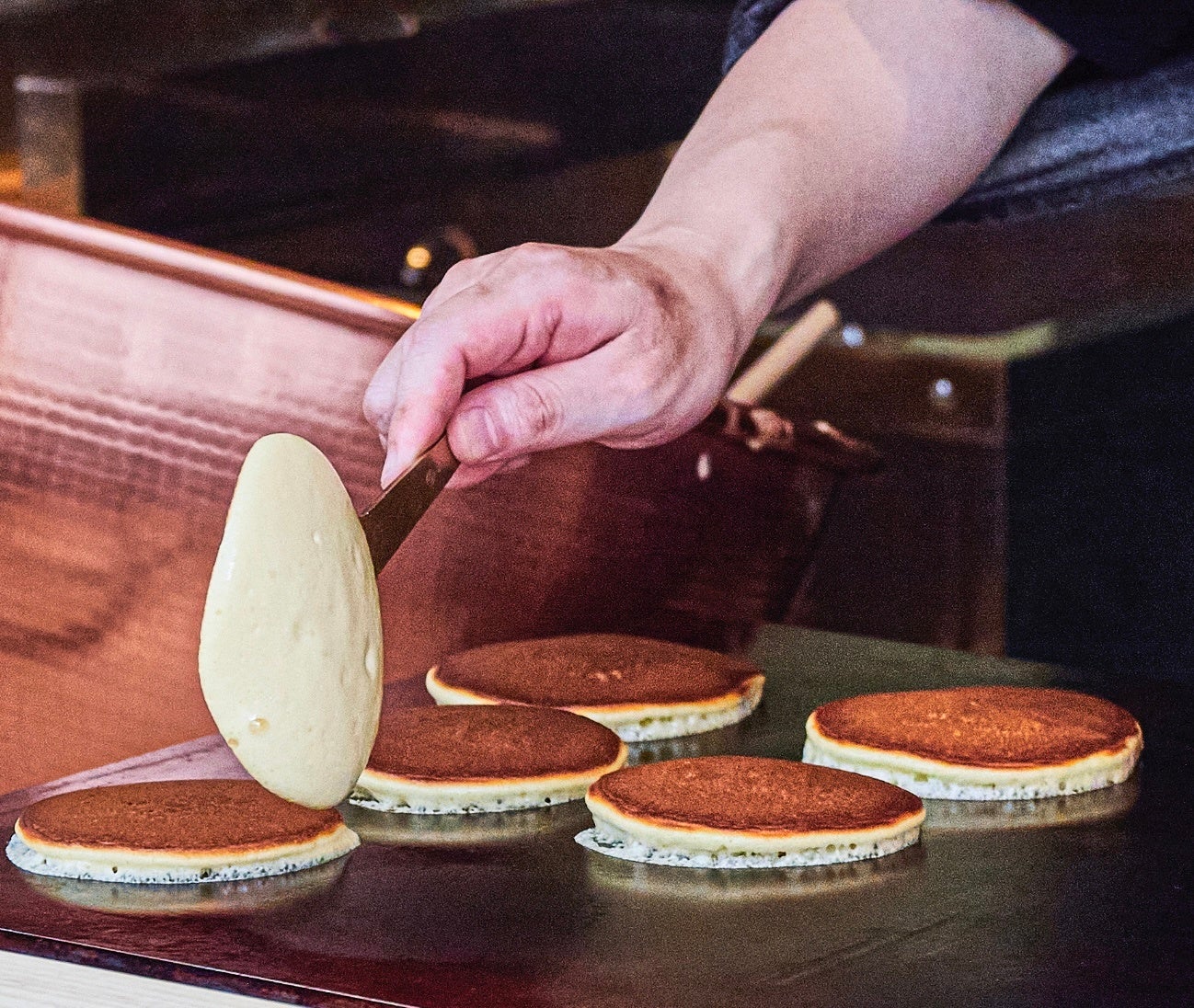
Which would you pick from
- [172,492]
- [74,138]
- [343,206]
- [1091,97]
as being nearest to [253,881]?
[172,492]

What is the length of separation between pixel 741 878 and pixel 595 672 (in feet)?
1.62

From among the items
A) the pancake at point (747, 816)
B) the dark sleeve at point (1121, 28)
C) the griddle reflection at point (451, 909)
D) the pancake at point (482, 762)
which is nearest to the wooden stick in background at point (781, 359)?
the dark sleeve at point (1121, 28)

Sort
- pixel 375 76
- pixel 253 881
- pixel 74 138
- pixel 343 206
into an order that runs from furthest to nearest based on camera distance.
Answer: pixel 343 206 → pixel 375 76 → pixel 74 138 → pixel 253 881

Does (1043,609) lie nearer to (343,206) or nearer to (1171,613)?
(1171,613)

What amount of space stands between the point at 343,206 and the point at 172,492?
145cm

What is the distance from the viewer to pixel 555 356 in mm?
1327

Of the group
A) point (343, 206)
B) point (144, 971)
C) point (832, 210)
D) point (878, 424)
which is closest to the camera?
point (144, 971)

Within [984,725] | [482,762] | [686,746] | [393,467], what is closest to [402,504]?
[393,467]

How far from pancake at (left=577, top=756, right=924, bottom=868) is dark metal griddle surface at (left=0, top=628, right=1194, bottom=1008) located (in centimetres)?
2

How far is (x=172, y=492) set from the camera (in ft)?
5.52

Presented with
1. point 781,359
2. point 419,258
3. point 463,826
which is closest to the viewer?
point 463,826

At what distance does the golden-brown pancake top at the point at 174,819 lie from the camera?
1.10 meters

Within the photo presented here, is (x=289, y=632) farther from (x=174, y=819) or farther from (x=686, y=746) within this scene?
(x=686, y=746)

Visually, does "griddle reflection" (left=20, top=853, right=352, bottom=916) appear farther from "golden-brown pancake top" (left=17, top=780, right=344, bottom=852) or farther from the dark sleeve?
the dark sleeve
